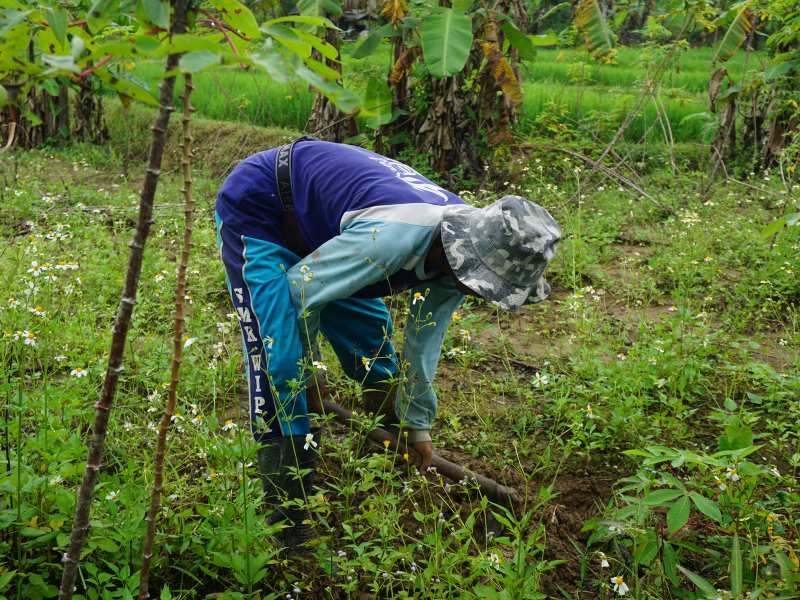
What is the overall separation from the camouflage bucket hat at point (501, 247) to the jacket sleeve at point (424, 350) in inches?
13.7

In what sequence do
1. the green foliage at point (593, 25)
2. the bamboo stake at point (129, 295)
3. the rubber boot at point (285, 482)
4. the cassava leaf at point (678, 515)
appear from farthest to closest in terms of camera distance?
1. the green foliage at point (593, 25)
2. the rubber boot at point (285, 482)
3. the cassava leaf at point (678, 515)
4. the bamboo stake at point (129, 295)

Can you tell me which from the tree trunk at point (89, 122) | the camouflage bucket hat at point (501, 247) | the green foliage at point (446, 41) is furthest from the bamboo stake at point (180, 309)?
the tree trunk at point (89, 122)

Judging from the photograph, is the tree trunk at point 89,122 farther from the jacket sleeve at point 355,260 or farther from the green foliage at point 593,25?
the jacket sleeve at point 355,260

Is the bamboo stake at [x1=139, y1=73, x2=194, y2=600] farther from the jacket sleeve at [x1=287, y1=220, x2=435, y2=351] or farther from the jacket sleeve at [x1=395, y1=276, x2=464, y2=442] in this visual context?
the jacket sleeve at [x1=395, y1=276, x2=464, y2=442]

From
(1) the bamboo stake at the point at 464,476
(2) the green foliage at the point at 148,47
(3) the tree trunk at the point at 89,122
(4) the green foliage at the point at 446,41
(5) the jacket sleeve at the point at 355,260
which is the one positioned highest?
(2) the green foliage at the point at 148,47

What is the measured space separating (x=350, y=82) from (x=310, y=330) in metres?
4.54

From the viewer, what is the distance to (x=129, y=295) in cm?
139

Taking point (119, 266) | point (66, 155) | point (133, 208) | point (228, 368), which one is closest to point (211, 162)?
point (66, 155)

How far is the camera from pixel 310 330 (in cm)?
250

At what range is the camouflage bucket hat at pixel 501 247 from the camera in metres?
2.16

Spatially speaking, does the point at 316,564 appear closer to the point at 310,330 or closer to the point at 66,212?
the point at 310,330

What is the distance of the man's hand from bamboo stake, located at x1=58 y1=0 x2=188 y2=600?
4.54 ft

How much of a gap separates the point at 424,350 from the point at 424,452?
387 millimetres

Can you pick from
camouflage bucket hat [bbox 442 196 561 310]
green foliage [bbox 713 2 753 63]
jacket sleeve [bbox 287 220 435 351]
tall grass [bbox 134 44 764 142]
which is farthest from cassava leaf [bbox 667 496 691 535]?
tall grass [bbox 134 44 764 142]
